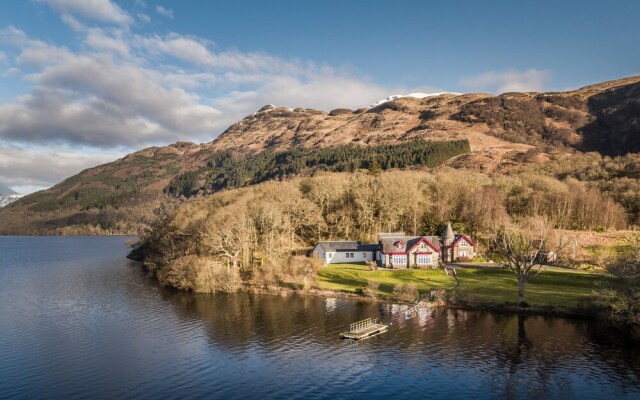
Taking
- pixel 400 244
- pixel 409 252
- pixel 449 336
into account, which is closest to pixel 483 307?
pixel 449 336

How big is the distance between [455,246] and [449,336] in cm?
4508

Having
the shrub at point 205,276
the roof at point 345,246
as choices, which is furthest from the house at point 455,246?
the shrub at point 205,276

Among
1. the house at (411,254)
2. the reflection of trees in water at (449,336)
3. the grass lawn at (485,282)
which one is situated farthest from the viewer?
the house at (411,254)

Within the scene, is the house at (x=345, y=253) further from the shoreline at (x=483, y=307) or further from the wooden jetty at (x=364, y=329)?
the wooden jetty at (x=364, y=329)

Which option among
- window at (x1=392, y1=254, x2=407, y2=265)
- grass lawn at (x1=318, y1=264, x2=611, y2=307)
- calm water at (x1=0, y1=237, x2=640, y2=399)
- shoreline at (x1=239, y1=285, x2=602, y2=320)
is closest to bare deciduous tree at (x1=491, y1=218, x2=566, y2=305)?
shoreline at (x1=239, y1=285, x2=602, y2=320)

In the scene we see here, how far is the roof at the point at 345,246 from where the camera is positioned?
100125mm

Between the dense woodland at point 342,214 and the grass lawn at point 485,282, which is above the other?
the dense woodland at point 342,214

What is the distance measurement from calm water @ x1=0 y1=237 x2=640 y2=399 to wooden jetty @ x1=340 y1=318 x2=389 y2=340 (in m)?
1.16

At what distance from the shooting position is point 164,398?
127 feet

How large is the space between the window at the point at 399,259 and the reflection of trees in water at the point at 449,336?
22.0 meters

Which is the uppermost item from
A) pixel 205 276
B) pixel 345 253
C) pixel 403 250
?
pixel 403 250

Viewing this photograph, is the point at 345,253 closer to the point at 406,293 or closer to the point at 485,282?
the point at 406,293

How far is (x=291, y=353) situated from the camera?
4966cm

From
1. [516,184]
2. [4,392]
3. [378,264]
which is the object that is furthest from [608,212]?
[4,392]
